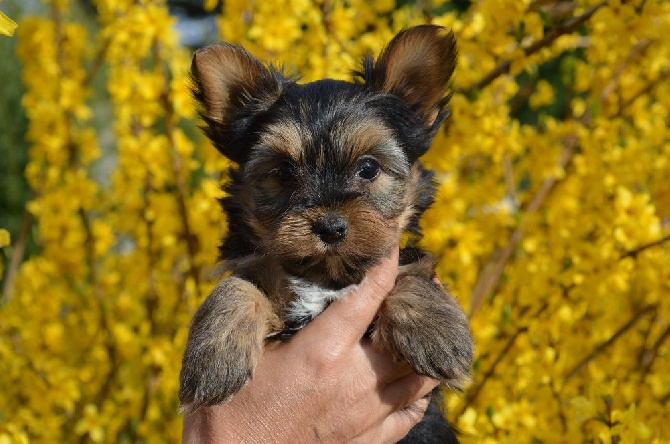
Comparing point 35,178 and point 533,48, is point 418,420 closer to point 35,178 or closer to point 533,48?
point 533,48

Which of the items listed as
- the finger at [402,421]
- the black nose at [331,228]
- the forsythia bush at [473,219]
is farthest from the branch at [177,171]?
the finger at [402,421]

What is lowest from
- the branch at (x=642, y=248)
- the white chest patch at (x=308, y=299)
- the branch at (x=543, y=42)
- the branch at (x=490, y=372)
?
the branch at (x=490, y=372)

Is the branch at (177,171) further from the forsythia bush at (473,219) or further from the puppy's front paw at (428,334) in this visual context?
the puppy's front paw at (428,334)

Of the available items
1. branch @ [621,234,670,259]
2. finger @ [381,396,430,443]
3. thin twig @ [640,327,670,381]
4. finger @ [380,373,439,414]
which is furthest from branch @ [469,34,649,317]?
finger @ [380,373,439,414]

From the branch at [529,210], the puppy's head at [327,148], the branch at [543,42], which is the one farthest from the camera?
the branch at [529,210]

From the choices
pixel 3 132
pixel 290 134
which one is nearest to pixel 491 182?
pixel 290 134

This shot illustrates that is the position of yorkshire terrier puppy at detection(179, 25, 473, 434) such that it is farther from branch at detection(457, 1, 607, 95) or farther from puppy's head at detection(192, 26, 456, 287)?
branch at detection(457, 1, 607, 95)
